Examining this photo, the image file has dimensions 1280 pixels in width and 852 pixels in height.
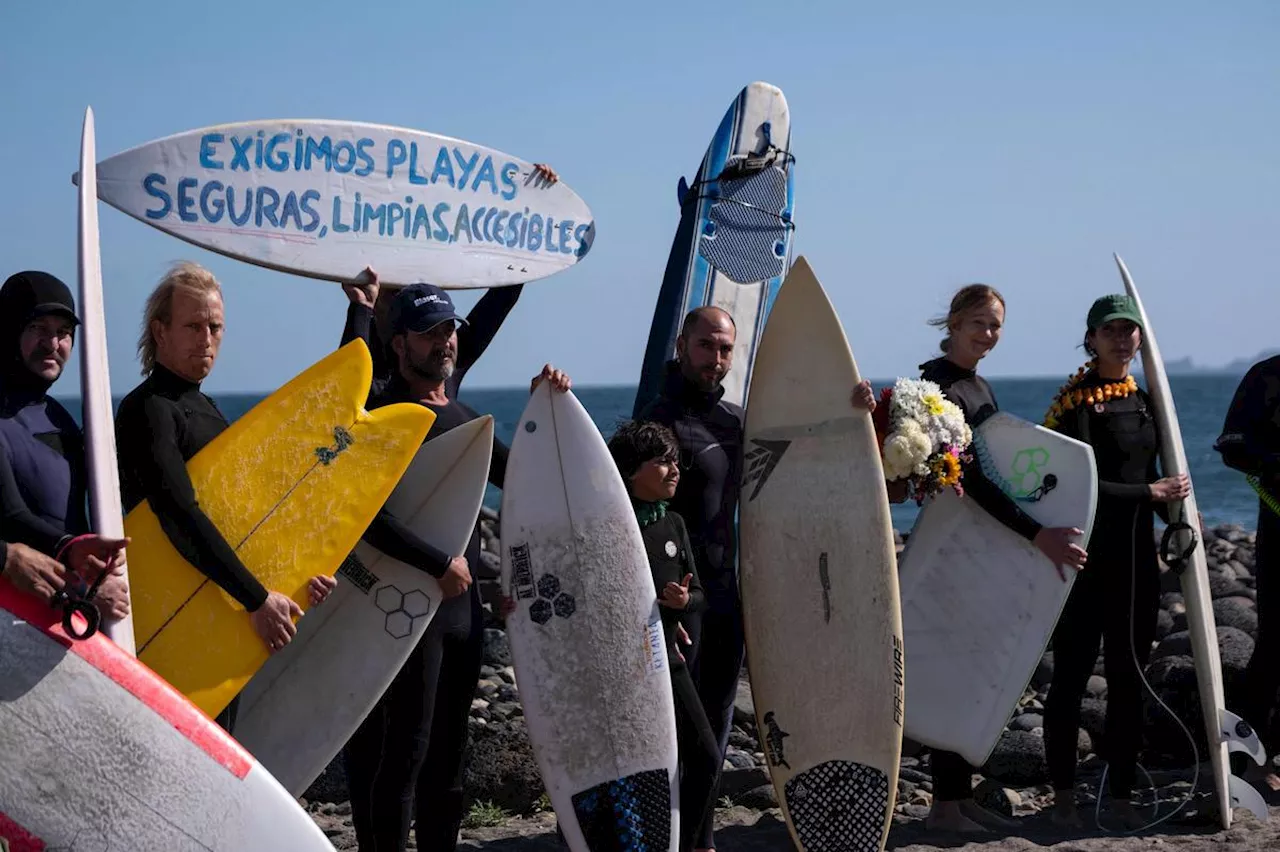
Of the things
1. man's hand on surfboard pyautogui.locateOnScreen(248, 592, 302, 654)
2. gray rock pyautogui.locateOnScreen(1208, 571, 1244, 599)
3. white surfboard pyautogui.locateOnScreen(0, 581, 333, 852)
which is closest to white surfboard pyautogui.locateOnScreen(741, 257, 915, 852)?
man's hand on surfboard pyautogui.locateOnScreen(248, 592, 302, 654)

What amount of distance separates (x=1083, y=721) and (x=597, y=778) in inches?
136

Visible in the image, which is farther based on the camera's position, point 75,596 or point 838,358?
point 838,358

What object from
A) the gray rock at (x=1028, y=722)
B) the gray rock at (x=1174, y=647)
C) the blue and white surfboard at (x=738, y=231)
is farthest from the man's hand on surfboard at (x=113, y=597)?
the gray rock at (x=1174, y=647)

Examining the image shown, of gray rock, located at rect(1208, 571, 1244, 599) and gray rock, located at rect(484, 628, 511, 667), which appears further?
A: gray rock, located at rect(1208, 571, 1244, 599)

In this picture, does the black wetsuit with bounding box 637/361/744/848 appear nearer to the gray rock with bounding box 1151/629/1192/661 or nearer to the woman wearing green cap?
the woman wearing green cap

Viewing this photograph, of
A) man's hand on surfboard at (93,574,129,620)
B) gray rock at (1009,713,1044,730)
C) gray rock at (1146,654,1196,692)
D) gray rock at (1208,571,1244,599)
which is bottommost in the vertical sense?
gray rock at (1208,571,1244,599)

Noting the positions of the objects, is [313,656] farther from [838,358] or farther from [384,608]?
[838,358]

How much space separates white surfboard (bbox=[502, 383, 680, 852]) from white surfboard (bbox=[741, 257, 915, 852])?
583mm

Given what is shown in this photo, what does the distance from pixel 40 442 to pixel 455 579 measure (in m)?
1.17

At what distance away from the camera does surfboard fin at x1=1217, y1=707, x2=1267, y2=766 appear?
540 centimetres

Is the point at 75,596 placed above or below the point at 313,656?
above

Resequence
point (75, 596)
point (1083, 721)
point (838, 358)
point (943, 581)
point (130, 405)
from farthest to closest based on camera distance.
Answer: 1. point (1083, 721)
2. point (943, 581)
3. point (838, 358)
4. point (130, 405)
5. point (75, 596)

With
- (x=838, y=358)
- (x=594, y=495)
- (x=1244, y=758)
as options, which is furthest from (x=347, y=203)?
(x=1244, y=758)

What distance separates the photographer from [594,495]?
4395 mm
